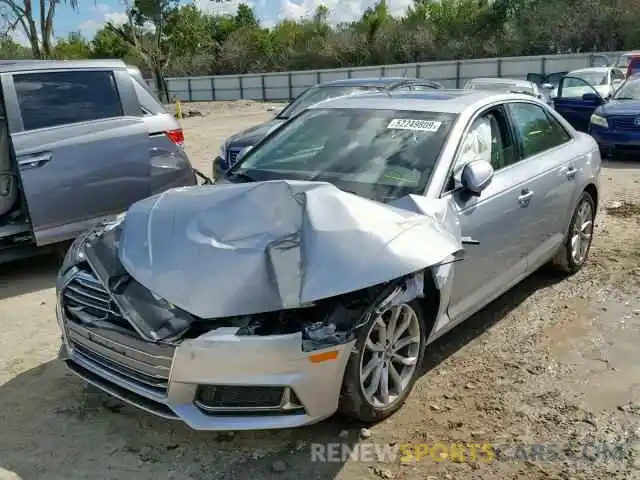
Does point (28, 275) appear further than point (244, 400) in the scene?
Yes

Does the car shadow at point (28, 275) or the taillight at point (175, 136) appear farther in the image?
the taillight at point (175, 136)

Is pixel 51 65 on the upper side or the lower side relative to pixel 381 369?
upper

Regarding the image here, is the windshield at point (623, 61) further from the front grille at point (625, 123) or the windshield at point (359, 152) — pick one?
the windshield at point (359, 152)

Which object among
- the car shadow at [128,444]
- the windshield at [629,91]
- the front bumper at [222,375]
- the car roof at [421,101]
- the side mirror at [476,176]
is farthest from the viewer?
the windshield at [629,91]

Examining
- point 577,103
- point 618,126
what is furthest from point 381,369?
point 577,103

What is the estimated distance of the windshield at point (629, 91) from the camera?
12.2 meters

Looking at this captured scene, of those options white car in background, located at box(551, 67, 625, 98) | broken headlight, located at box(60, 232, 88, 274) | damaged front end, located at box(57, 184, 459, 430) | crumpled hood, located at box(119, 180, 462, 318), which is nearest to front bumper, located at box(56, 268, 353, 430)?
damaged front end, located at box(57, 184, 459, 430)

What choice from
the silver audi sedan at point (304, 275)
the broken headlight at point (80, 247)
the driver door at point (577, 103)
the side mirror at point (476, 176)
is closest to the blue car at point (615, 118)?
the driver door at point (577, 103)

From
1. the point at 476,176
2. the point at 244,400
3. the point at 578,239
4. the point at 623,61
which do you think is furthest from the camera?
the point at 623,61

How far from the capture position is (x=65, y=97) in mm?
5973

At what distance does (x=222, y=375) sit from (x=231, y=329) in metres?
0.20

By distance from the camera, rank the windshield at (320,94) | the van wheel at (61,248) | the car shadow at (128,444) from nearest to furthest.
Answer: the car shadow at (128,444)
the van wheel at (61,248)
the windshield at (320,94)

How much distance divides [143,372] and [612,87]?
599 inches

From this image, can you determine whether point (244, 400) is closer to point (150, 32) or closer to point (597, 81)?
point (597, 81)
